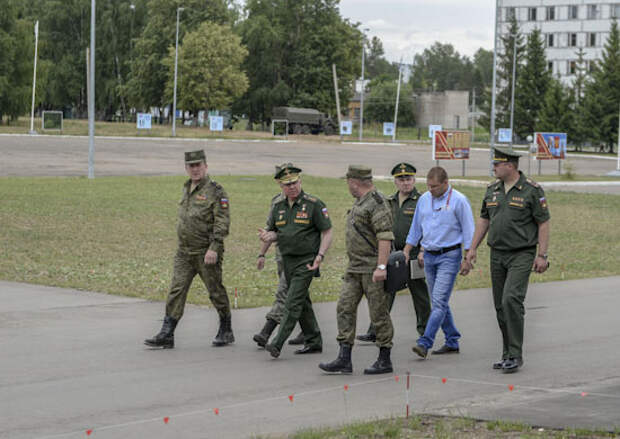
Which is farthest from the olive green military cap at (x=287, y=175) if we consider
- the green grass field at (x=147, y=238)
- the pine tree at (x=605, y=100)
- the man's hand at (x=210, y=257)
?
the pine tree at (x=605, y=100)

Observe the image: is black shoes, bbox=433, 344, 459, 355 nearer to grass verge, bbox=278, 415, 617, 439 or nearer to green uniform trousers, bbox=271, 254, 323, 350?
green uniform trousers, bbox=271, 254, 323, 350

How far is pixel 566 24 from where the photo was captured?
117m

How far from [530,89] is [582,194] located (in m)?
59.8

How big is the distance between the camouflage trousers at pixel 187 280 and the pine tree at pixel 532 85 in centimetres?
8521

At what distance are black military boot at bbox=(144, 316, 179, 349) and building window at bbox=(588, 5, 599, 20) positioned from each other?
114m

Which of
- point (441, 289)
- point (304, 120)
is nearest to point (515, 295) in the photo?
point (441, 289)

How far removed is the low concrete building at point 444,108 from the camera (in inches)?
4688

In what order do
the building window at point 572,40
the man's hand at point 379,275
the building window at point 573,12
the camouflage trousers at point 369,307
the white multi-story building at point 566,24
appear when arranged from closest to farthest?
the man's hand at point 379,275 → the camouflage trousers at point 369,307 → the white multi-story building at point 566,24 → the building window at point 573,12 → the building window at point 572,40

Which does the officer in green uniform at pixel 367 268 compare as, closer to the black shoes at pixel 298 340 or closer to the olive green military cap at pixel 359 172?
the olive green military cap at pixel 359 172

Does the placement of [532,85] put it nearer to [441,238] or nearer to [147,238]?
[147,238]

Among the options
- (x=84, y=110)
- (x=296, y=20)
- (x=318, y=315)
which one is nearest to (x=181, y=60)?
(x=296, y=20)

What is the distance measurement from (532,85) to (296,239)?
8679 centimetres

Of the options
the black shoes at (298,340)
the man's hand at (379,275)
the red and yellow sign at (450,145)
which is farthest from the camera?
the red and yellow sign at (450,145)

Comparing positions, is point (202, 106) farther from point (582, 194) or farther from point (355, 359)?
point (355, 359)
